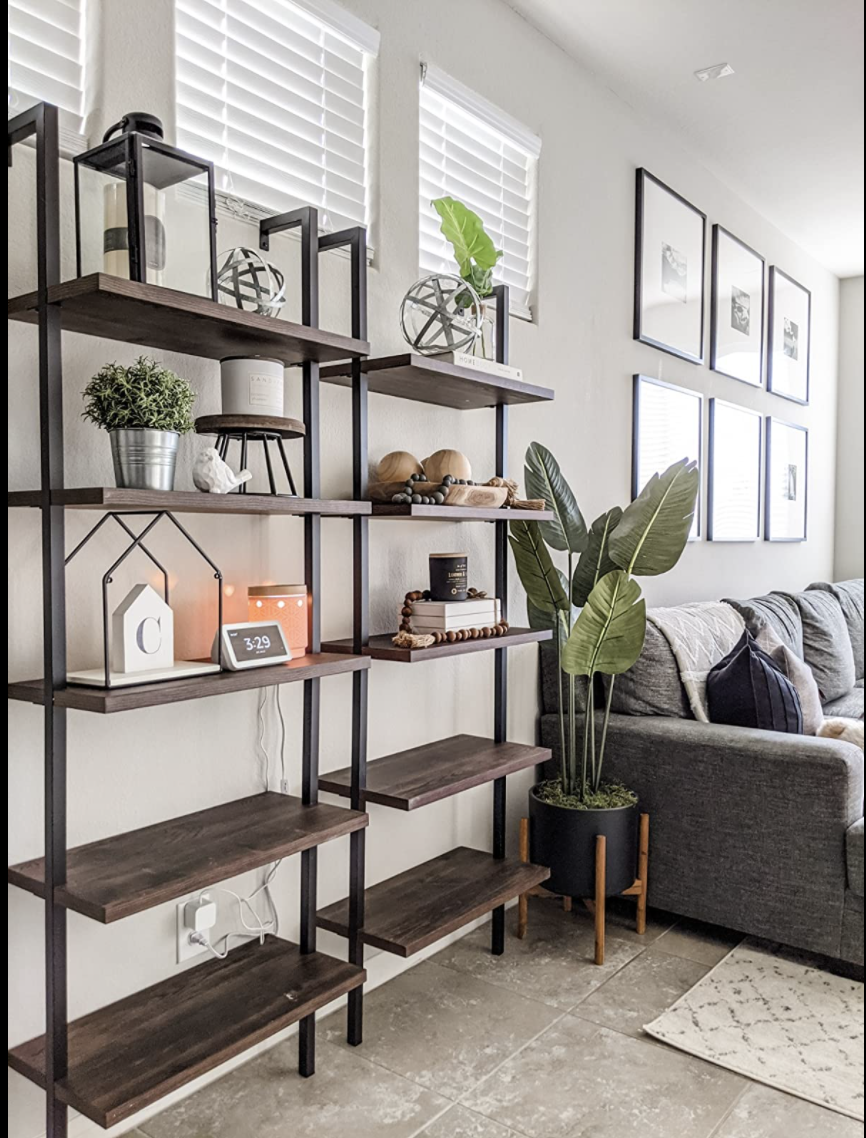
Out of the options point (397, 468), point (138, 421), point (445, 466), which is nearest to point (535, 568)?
point (445, 466)

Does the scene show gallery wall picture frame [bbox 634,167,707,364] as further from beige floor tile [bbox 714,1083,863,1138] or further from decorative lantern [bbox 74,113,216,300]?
beige floor tile [bbox 714,1083,863,1138]

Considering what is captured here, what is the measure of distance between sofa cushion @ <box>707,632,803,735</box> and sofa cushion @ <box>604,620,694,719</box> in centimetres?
10

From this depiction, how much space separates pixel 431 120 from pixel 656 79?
3.85 feet

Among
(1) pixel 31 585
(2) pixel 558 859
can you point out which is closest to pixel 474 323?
(1) pixel 31 585

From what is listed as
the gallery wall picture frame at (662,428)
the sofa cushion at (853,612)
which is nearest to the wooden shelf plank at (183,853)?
the gallery wall picture frame at (662,428)

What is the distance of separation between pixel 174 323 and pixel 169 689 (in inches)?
25.5

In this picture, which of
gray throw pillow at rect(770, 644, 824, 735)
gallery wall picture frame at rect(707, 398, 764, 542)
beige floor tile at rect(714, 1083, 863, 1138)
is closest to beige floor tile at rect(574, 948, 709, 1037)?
beige floor tile at rect(714, 1083, 863, 1138)

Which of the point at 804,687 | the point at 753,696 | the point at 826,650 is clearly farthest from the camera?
the point at 826,650

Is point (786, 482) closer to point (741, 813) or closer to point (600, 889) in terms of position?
point (741, 813)

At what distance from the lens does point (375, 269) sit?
2.41 m

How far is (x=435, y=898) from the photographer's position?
232 centimetres

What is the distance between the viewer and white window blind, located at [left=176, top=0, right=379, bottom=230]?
1999 millimetres

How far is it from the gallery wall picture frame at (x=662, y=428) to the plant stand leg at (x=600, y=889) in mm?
1504

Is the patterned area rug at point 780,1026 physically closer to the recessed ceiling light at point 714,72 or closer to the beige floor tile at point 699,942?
the beige floor tile at point 699,942
